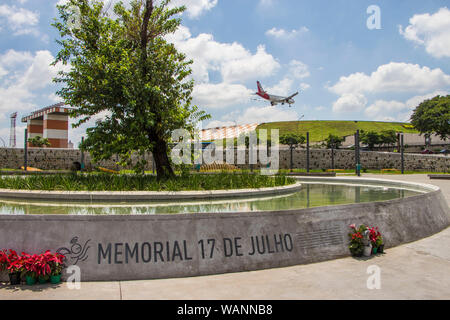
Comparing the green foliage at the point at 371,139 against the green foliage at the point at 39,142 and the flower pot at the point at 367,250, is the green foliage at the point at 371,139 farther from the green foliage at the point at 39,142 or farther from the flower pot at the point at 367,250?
the flower pot at the point at 367,250

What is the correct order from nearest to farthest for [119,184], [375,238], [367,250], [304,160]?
1. [367,250]
2. [375,238]
3. [119,184]
4. [304,160]

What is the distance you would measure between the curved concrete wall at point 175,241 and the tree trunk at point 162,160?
7093 millimetres

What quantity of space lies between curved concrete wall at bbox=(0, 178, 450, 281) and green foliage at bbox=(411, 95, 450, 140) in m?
73.0

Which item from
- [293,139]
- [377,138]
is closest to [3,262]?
[377,138]

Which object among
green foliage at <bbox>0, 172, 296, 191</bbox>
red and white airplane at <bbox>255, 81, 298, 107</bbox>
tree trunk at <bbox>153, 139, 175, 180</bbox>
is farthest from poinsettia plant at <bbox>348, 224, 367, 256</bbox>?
red and white airplane at <bbox>255, 81, 298, 107</bbox>

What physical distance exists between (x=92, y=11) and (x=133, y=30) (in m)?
1.64

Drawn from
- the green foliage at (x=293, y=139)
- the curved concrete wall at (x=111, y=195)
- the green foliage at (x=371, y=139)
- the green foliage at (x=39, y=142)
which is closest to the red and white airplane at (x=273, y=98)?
the green foliage at (x=293, y=139)

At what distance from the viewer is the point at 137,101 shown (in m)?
12.1

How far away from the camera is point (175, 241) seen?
6164mm

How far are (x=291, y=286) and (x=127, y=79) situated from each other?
9264 mm

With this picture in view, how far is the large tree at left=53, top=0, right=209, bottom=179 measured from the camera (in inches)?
473

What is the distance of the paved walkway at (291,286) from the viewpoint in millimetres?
5070

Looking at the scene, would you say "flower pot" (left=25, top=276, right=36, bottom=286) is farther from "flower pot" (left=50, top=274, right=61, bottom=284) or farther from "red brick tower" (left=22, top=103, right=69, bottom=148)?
"red brick tower" (left=22, top=103, right=69, bottom=148)

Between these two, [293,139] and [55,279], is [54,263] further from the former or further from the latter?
[293,139]
